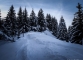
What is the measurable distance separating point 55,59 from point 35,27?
51.3m

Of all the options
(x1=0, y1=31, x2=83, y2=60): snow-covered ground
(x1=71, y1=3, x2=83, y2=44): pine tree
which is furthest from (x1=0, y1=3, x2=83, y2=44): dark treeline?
(x1=0, y1=31, x2=83, y2=60): snow-covered ground

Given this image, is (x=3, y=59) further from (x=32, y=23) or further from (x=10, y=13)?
(x=32, y=23)

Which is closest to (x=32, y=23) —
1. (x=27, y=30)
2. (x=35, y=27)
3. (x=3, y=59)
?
(x=35, y=27)

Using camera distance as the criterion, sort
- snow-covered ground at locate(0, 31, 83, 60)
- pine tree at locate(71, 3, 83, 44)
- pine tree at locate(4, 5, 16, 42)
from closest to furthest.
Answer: snow-covered ground at locate(0, 31, 83, 60), pine tree at locate(71, 3, 83, 44), pine tree at locate(4, 5, 16, 42)

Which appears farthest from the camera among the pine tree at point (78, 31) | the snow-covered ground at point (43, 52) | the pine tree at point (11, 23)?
the pine tree at point (11, 23)

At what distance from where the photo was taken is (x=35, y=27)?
5803cm

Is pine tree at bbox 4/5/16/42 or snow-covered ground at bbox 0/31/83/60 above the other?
pine tree at bbox 4/5/16/42

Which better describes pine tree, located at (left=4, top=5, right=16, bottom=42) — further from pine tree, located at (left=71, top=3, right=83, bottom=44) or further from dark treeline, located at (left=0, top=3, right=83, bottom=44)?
pine tree, located at (left=71, top=3, right=83, bottom=44)

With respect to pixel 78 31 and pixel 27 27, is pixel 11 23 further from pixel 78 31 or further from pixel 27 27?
pixel 78 31

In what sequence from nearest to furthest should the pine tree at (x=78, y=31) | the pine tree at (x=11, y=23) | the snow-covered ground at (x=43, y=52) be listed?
the snow-covered ground at (x=43, y=52)
the pine tree at (x=78, y=31)
the pine tree at (x=11, y=23)

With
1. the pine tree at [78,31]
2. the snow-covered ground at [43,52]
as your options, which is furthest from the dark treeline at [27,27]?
the snow-covered ground at [43,52]

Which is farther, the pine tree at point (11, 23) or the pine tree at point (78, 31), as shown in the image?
the pine tree at point (11, 23)

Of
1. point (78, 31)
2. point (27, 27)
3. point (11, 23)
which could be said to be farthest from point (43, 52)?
point (27, 27)

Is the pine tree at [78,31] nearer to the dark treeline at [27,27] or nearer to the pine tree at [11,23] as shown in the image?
the dark treeline at [27,27]
